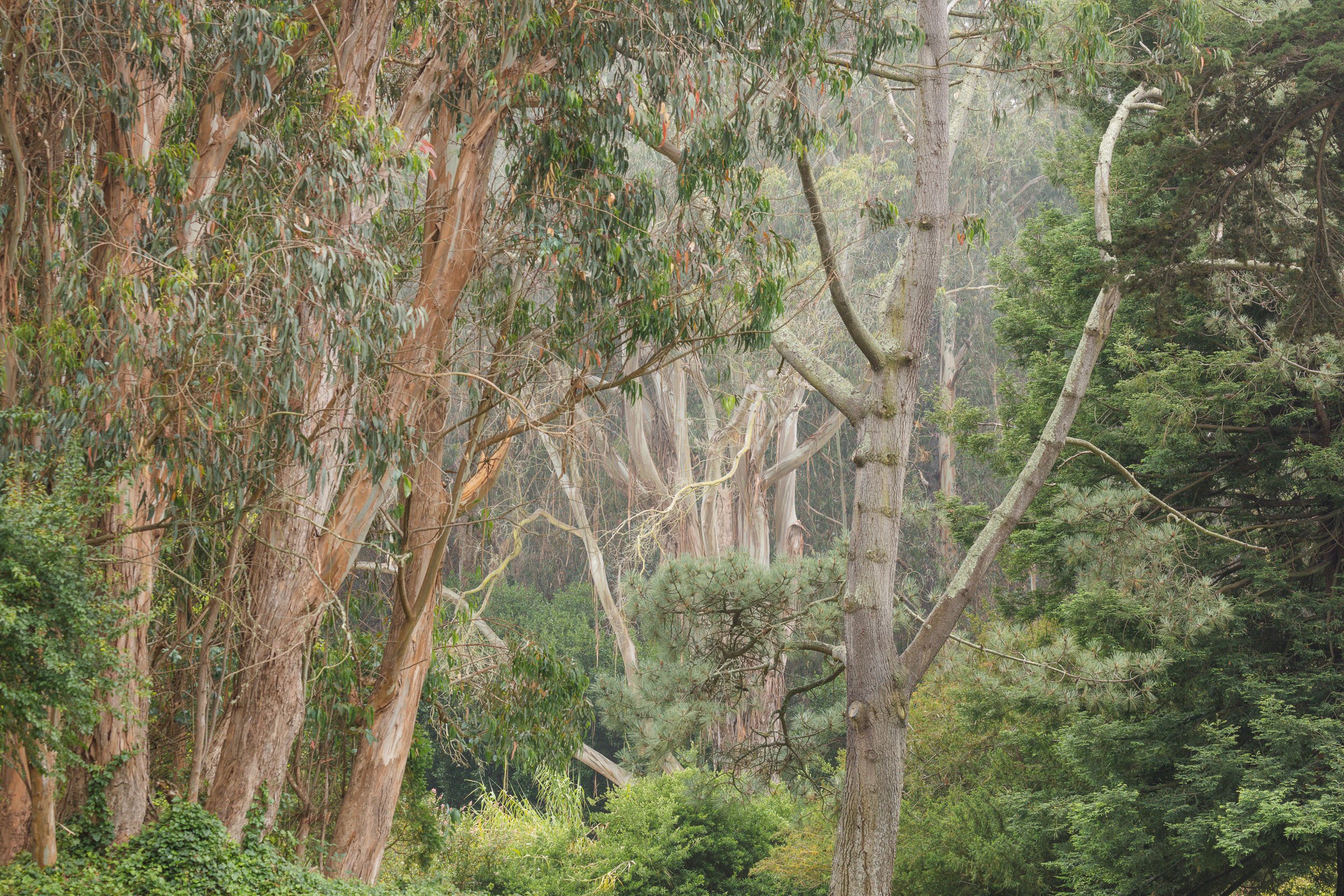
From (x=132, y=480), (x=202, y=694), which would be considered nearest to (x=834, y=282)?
(x=132, y=480)

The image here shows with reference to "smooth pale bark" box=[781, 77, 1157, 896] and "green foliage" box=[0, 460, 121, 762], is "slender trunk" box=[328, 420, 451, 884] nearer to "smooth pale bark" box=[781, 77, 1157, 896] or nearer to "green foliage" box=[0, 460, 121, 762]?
"smooth pale bark" box=[781, 77, 1157, 896]

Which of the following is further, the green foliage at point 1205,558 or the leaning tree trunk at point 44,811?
the green foliage at point 1205,558

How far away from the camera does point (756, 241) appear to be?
664 cm

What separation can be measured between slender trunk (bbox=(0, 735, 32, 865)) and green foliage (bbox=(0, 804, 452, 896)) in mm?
240

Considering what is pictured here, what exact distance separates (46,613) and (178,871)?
1.91m

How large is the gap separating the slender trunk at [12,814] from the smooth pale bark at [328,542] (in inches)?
37.9

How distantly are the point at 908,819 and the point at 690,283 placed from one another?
6.26m

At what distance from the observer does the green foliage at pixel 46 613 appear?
12.2 feet

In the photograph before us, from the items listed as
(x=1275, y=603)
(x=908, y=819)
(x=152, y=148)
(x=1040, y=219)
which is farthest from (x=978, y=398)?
(x=152, y=148)

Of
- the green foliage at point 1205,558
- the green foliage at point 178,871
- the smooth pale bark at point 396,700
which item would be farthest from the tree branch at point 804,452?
the green foliage at point 178,871

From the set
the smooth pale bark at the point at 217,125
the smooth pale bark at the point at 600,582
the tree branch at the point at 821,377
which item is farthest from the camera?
the smooth pale bark at the point at 600,582

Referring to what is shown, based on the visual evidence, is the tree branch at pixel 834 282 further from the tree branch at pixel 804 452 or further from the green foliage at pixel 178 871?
the tree branch at pixel 804 452

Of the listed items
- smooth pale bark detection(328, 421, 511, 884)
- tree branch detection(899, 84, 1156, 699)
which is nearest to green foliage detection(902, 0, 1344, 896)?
tree branch detection(899, 84, 1156, 699)

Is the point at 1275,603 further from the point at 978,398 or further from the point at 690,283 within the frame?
the point at 978,398
